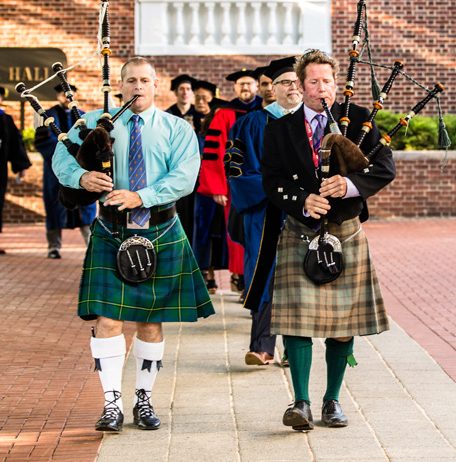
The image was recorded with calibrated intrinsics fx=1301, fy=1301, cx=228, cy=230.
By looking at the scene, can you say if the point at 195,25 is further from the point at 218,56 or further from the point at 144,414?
the point at 144,414

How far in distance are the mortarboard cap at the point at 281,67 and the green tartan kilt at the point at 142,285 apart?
75.6 inches

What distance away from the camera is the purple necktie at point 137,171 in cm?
677

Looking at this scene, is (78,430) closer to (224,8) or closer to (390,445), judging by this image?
(390,445)

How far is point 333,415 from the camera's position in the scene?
6742 mm

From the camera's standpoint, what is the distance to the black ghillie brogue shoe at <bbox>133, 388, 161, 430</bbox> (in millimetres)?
6730

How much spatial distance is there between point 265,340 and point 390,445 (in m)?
2.34

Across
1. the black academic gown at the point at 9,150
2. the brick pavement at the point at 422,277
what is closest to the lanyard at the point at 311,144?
the brick pavement at the point at 422,277

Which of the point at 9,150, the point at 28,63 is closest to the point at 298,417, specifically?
the point at 9,150

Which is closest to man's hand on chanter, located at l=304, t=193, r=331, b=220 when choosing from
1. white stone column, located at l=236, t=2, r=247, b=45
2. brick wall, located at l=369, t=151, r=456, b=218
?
brick wall, located at l=369, t=151, r=456, b=218

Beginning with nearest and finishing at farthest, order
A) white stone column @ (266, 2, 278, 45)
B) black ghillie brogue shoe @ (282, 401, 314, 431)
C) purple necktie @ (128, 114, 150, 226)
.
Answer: black ghillie brogue shoe @ (282, 401, 314, 431) < purple necktie @ (128, 114, 150, 226) < white stone column @ (266, 2, 278, 45)

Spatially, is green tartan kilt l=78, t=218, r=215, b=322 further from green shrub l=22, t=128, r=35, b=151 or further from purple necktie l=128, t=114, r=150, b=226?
green shrub l=22, t=128, r=35, b=151

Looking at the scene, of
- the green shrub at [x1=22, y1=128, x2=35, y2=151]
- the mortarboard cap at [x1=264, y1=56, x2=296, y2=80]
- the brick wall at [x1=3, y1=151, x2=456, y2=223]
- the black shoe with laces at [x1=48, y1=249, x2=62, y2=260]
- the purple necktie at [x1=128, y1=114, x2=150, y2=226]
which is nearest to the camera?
the purple necktie at [x1=128, y1=114, x2=150, y2=226]

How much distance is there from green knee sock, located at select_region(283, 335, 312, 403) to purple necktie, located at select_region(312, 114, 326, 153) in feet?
3.28

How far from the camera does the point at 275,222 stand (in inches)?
319
